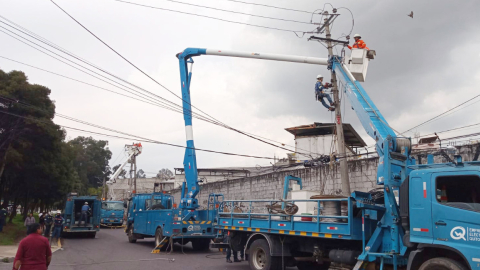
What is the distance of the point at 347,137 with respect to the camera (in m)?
30.8

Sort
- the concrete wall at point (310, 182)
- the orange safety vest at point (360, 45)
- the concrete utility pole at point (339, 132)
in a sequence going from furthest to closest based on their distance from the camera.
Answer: the concrete wall at point (310, 182) < the concrete utility pole at point (339, 132) < the orange safety vest at point (360, 45)

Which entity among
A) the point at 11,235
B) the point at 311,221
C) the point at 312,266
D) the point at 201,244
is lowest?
the point at 11,235

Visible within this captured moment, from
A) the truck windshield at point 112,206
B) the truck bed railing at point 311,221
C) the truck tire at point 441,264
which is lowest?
the truck windshield at point 112,206

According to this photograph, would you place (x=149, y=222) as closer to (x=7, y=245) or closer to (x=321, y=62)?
(x=7, y=245)

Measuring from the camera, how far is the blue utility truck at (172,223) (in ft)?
51.8

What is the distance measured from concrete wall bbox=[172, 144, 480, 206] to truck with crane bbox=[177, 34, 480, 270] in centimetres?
241

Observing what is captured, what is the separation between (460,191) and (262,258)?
5646 millimetres

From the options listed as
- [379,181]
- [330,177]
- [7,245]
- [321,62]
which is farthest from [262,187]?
[379,181]

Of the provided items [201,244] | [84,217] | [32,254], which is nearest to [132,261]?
[201,244]

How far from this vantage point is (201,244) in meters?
17.2

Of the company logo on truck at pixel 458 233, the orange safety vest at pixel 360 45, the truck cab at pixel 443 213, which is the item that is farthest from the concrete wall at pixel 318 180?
the company logo on truck at pixel 458 233

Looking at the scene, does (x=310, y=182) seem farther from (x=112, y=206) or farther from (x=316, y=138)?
(x=112, y=206)

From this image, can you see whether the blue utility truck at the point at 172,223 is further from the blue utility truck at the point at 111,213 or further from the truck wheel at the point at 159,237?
the blue utility truck at the point at 111,213

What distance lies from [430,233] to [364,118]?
11.7ft
